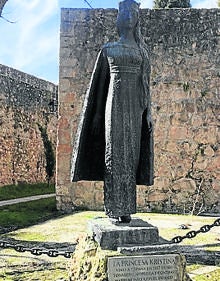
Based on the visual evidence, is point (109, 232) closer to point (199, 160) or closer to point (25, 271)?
point (25, 271)

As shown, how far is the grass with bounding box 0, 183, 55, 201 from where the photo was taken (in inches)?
596

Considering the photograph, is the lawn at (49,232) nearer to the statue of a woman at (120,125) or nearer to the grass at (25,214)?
the grass at (25,214)

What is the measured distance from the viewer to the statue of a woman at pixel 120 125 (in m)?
4.02

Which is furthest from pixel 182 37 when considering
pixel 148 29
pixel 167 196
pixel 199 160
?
pixel 167 196

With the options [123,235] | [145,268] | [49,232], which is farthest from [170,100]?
[145,268]

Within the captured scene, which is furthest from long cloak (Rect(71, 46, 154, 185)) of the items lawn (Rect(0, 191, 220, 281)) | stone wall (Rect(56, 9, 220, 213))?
stone wall (Rect(56, 9, 220, 213))

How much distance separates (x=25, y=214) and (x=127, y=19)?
6.41 meters

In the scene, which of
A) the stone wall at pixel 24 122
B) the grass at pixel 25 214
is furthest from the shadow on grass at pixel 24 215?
the stone wall at pixel 24 122

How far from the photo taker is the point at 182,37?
1030 cm

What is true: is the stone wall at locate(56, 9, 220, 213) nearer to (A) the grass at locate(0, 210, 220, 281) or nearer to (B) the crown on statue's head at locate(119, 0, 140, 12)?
(A) the grass at locate(0, 210, 220, 281)

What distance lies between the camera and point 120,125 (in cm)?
404

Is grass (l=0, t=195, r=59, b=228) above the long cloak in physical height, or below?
below

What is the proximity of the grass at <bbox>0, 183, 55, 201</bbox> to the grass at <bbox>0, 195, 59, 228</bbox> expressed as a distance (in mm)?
3426

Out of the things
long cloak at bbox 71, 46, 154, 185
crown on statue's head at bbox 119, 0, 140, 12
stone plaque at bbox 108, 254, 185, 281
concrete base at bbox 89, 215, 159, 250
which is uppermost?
crown on statue's head at bbox 119, 0, 140, 12
